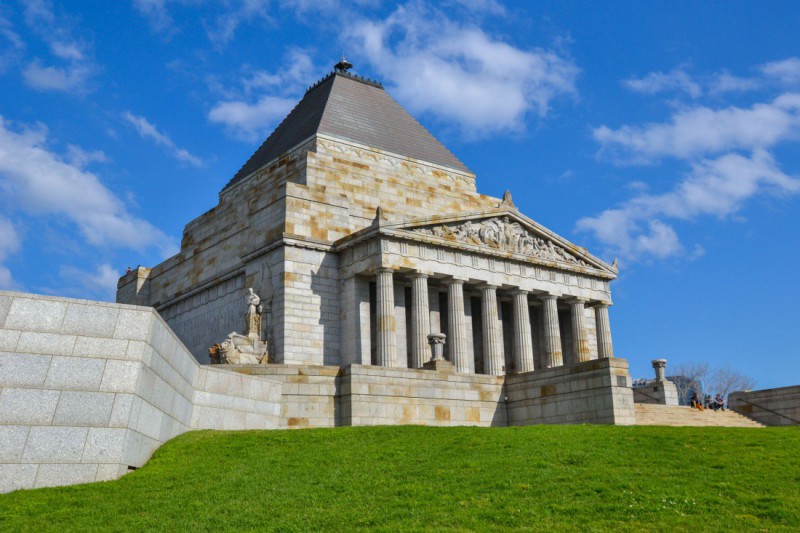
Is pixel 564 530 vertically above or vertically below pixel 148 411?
below

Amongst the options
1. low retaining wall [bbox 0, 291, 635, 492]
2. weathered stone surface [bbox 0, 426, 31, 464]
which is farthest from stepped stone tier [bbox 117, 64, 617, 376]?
weathered stone surface [bbox 0, 426, 31, 464]

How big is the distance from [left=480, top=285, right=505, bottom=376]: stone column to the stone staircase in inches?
341

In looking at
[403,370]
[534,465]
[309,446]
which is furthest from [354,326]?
[534,465]

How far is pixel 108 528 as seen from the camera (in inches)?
506

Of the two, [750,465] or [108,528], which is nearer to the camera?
[108,528]

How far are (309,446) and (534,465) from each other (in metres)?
5.18

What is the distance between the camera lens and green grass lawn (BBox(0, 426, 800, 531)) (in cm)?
1292

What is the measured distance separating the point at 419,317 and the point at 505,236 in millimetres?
6918

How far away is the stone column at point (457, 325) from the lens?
130 feet

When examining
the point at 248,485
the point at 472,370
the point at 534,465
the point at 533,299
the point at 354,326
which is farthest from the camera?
the point at 533,299

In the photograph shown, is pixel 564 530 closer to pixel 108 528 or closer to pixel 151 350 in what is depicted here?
pixel 108 528

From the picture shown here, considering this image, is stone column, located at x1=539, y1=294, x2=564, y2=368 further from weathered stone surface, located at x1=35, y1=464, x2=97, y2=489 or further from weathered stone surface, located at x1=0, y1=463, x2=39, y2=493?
weathered stone surface, located at x1=0, y1=463, x2=39, y2=493

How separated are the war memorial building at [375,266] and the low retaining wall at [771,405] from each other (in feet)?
27.8

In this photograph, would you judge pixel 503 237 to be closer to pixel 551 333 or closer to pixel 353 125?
pixel 551 333
